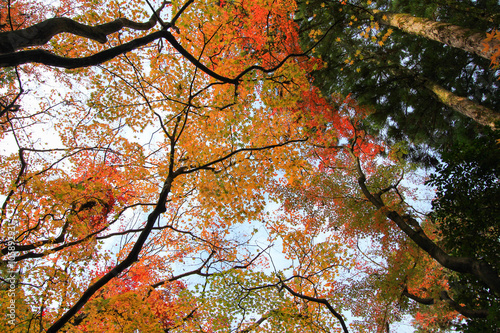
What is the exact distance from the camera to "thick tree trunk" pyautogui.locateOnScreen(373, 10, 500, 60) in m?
4.12

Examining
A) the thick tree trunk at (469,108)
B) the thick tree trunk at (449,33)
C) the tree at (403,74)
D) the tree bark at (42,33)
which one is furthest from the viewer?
the tree at (403,74)

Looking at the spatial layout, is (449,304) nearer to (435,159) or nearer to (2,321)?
(435,159)

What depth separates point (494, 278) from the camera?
3.86 metres

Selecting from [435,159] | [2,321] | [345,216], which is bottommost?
[2,321]

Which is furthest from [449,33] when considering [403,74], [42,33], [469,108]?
[42,33]

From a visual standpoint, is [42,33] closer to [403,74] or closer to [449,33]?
[449,33]

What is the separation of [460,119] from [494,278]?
6.57 meters

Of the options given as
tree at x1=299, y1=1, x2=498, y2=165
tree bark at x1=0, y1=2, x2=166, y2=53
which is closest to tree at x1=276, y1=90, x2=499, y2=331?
tree at x1=299, y1=1, x2=498, y2=165

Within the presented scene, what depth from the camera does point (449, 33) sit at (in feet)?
16.1

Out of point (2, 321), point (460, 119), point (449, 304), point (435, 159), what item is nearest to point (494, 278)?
point (449, 304)

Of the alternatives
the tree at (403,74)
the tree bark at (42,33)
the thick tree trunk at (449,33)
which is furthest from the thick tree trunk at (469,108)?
the tree bark at (42,33)

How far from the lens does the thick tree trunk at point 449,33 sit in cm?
412

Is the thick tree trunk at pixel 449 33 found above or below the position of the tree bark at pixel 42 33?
above

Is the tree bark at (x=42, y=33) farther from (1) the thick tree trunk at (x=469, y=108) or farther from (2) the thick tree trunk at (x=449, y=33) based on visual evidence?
(1) the thick tree trunk at (x=469, y=108)
